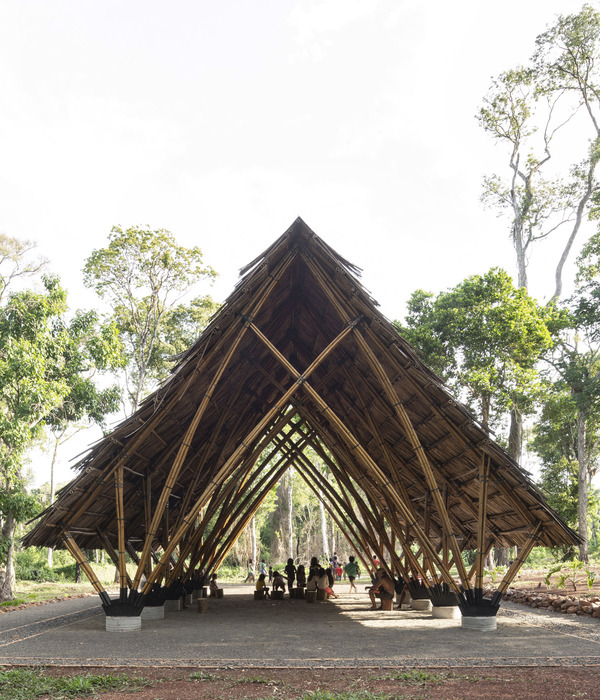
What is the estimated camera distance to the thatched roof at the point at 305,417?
8367mm

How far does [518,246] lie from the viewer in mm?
20969

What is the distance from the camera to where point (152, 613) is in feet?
32.0

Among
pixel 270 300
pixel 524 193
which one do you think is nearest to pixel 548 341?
pixel 524 193

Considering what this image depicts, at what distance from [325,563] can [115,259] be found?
17816mm

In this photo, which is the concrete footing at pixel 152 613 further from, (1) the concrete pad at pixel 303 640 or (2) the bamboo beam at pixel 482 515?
(2) the bamboo beam at pixel 482 515

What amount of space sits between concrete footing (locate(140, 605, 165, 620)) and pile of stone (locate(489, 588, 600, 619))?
7.12m

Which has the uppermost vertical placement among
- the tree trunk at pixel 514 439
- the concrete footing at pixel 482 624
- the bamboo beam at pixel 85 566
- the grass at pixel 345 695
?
the tree trunk at pixel 514 439

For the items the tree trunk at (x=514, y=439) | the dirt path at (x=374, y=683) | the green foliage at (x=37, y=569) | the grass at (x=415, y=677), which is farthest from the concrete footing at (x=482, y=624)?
the green foliage at (x=37, y=569)

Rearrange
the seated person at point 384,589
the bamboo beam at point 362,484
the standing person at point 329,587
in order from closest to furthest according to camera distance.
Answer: the bamboo beam at point 362,484, the seated person at point 384,589, the standing person at point 329,587

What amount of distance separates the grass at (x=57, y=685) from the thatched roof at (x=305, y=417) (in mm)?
3373

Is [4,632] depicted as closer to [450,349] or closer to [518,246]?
[450,349]

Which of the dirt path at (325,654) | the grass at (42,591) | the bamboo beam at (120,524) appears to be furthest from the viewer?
the grass at (42,591)

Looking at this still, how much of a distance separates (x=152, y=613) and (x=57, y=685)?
5.27 meters

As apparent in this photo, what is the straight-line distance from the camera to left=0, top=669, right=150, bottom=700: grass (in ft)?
15.0
